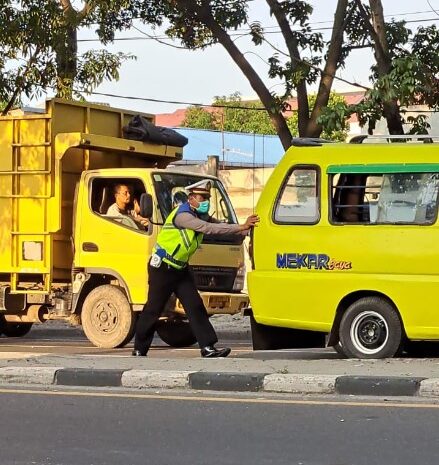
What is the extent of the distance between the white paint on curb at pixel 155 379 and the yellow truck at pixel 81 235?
3489 mm

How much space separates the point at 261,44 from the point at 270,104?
0.91 meters

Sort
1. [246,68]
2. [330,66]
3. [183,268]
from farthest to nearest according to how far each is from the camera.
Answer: [246,68] → [330,66] → [183,268]

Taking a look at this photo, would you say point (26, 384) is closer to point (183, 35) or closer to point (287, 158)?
point (287, 158)

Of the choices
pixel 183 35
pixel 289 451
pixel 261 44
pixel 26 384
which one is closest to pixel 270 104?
pixel 261 44

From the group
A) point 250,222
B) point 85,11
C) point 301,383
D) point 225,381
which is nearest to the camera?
point 301,383

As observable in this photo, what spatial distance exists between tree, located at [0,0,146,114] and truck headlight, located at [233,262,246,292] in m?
5.92

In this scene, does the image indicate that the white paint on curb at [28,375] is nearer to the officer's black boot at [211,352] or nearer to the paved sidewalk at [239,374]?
the paved sidewalk at [239,374]

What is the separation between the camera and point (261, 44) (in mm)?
17141

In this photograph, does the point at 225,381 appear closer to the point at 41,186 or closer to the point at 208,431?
the point at 208,431

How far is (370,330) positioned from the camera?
10.7m

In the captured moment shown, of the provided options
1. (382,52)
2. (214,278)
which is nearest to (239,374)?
(214,278)

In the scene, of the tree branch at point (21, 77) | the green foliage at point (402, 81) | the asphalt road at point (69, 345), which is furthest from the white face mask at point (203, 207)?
the tree branch at point (21, 77)

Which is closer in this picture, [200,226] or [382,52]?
[200,226]

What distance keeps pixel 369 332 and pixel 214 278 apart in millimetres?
3250
